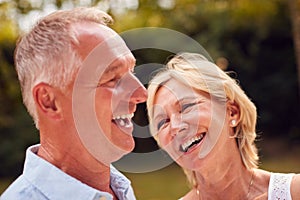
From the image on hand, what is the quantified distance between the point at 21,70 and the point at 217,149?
84 centimetres

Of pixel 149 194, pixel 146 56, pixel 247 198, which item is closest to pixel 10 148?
pixel 149 194

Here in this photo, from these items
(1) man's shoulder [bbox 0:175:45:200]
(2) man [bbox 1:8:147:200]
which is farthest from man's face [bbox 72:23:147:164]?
(1) man's shoulder [bbox 0:175:45:200]

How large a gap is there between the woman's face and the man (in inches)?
23.4

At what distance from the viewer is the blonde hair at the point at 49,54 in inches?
48.1

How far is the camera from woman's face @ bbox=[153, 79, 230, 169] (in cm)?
186

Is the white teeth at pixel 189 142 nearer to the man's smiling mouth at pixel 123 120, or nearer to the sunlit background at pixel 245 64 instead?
the man's smiling mouth at pixel 123 120

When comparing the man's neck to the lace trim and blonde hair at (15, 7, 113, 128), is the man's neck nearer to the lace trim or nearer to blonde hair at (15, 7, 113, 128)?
blonde hair at (15, 7, 113, 128)

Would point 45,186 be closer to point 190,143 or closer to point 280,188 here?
Result: point 190,143

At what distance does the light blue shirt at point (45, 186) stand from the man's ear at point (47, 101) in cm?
10

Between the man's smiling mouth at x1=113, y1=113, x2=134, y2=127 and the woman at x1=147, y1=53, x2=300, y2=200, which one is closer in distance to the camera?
A: the man's smiling mouth at x1=113, y1=113, x2=134, y2=127

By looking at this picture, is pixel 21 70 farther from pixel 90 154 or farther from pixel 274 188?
pixel 274 188

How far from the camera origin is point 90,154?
127 cm

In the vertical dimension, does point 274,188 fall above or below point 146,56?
above

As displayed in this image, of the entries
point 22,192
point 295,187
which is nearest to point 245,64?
point 295,187
